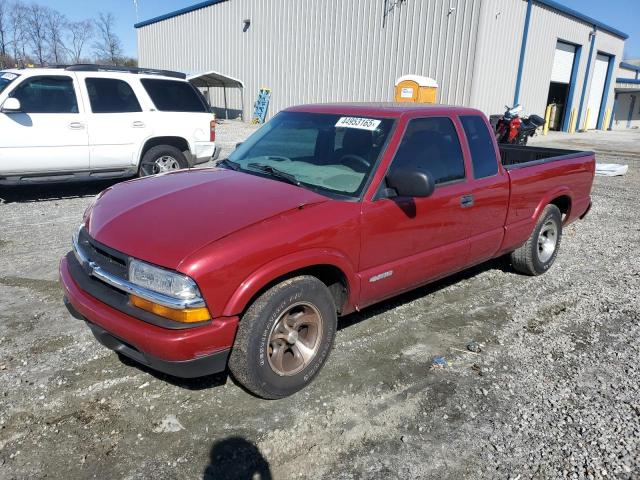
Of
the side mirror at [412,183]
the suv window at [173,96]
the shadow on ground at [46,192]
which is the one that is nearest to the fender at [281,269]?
the side mirror at [412,183]

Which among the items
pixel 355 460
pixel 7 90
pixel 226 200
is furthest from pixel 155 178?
pixel 7 90

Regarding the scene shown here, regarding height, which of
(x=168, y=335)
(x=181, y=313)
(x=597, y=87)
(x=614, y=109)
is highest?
(x=597, y=87)

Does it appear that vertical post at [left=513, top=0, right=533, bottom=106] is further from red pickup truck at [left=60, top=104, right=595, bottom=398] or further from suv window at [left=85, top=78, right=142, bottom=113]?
red pickup truck at [left=60, top=104, right=595, bottom=398]

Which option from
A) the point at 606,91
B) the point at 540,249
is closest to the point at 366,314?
the point at 540,249

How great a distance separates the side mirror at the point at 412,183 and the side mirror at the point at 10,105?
586 cm

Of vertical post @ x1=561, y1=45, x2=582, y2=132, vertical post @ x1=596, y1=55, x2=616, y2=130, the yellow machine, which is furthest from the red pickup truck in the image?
vertical post @ x1=596, y1=55, x2=616, y2=130

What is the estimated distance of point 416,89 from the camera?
15.6 m

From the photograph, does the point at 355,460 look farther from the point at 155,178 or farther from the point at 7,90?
Answer: the point at 7,90

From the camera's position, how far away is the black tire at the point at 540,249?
5.19 m

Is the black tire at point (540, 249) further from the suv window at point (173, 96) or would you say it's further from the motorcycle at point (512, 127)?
the motorcycle at point (512, 127)

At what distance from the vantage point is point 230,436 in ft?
9.19

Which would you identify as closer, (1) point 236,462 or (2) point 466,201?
(1) point 236,462

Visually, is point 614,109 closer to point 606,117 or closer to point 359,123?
point 606,117

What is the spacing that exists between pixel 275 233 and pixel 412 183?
1.02 m
